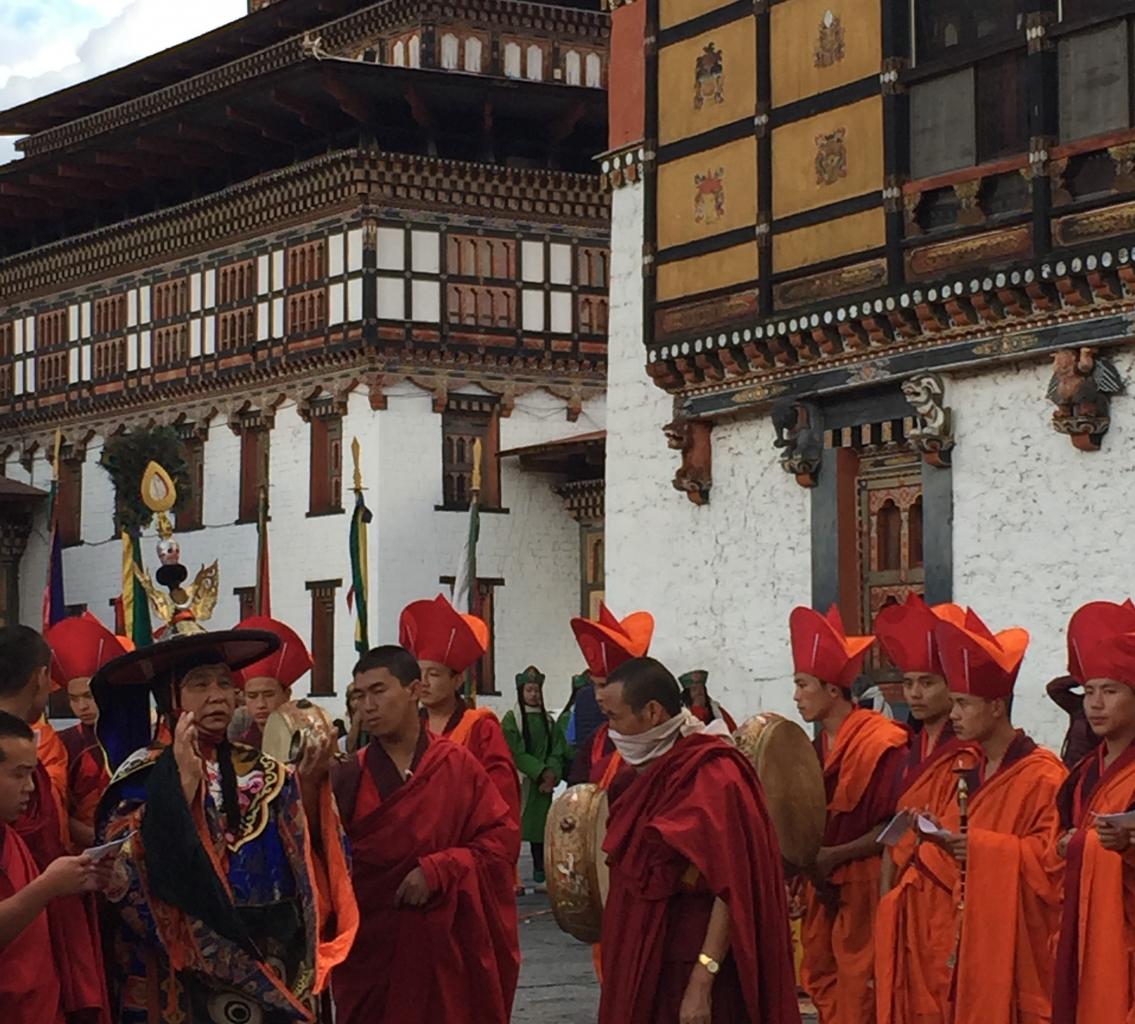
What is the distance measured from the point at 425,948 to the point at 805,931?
2.11m

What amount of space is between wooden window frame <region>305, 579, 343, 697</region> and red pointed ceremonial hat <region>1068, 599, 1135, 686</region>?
20.7m

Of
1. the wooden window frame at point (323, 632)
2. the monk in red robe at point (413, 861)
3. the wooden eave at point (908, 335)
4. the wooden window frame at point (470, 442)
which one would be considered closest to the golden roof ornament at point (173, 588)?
the monk in red robe at point (413, 861)

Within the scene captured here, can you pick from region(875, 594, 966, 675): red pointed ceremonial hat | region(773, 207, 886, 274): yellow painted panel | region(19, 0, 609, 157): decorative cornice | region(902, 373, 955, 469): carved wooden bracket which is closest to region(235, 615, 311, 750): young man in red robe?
region(875, 594, 966, 675): red pointed ceremonial hat

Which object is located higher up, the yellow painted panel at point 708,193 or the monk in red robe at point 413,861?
the yellow painted panel at point 708,193

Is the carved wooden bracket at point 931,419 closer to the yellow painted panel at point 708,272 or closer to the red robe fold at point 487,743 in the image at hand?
the yellow painted panel at point 708,272

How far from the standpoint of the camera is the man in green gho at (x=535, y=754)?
17.0 metres

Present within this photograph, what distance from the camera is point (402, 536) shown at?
26.7m

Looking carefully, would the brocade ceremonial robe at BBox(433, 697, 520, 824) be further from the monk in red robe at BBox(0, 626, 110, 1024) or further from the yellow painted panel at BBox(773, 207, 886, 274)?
the yellow painted panel at BBox(773, 207, 886, 274)

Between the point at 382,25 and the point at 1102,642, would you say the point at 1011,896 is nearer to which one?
the point at 1102,642

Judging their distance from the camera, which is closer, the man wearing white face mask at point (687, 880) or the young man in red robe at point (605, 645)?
the man wearing white face mask at point (687, 880)

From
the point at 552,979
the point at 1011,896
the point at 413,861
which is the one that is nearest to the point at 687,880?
the point at 413,861

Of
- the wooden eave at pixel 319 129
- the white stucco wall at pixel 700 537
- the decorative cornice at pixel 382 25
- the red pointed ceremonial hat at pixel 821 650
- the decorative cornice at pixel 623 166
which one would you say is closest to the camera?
the red pointed ceremonial hat at pixel 821 650

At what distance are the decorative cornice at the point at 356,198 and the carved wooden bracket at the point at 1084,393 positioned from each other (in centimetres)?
1377

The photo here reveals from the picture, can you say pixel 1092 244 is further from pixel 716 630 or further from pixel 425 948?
pixel 425 948
